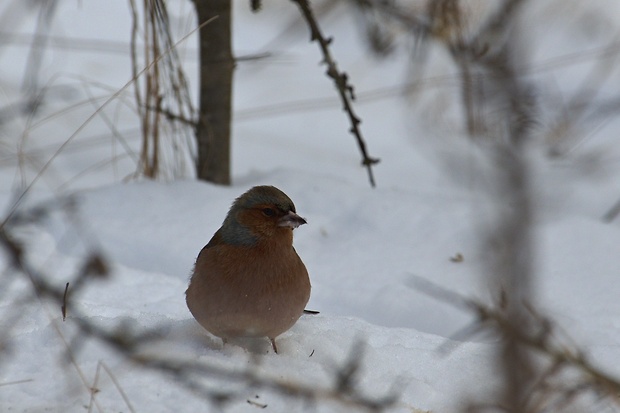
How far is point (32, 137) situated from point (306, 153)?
198 cm

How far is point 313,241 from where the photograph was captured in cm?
A: 441

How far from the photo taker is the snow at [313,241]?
2551 millimetres

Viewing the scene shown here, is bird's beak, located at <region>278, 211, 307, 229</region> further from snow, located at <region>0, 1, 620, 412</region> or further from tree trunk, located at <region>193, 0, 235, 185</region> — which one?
tree trunk, located at <region>193, 0, 235, 185</region>

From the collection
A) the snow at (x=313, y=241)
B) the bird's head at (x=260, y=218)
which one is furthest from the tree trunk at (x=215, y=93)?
the bird's head at (x=260, y=218)

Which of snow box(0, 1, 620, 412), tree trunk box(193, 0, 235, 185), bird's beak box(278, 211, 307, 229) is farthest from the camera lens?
tree trunk box(193, 0, 235, 185)

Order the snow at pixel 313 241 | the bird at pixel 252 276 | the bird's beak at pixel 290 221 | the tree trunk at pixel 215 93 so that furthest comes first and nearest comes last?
the tree trunk at pixel 215 93
the bird's beak at pixel 290 221
the bird at pixel 252 276
the snow at pixel 313 241

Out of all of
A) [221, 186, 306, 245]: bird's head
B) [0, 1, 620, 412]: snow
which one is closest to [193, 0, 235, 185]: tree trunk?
[0, 1, 620, 412]: snow

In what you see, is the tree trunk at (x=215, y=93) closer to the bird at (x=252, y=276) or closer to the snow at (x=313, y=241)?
the snow at (x=313, y=241)

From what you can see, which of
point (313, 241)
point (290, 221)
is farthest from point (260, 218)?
point (313, 241)

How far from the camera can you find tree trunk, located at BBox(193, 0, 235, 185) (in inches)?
184

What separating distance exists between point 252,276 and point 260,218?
0.26 meters

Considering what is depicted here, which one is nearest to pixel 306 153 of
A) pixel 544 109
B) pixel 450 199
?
pixel 450 199

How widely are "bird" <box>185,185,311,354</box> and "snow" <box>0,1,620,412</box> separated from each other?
136 mm

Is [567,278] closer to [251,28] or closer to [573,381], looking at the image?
[573,381]
